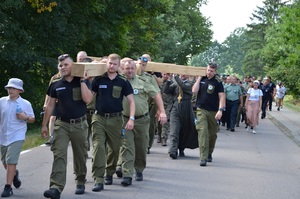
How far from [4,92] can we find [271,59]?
33.3m

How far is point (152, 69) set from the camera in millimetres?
12078

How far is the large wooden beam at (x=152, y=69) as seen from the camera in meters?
8.79

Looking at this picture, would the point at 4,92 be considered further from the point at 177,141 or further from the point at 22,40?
the point at 177,141

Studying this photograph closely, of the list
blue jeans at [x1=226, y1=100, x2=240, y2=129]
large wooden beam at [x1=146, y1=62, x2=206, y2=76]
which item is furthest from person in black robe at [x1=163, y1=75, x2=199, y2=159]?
blue jeans at [x1=226, y1=100, x2=240, y2=129]

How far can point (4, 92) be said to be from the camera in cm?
2531

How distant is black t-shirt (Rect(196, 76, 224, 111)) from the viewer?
13.3 m

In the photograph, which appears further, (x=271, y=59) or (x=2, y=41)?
(x=271, y=59)

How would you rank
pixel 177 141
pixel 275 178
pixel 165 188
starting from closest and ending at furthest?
pixel 165 188 → pixel 275 178 → pixel 177 141

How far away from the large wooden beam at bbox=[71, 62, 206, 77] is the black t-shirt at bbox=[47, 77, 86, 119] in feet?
0.73

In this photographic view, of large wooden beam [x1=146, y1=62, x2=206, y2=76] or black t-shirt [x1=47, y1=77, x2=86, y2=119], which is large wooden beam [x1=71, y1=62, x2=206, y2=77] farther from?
black t-shirt [x1=47, y1=77, x2=86, y2=119]

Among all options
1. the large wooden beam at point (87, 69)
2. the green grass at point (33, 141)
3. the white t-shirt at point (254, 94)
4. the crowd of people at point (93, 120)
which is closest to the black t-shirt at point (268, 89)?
the white t-shirt at point (254, 94)

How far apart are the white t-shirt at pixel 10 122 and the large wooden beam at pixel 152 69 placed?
99 centimetres

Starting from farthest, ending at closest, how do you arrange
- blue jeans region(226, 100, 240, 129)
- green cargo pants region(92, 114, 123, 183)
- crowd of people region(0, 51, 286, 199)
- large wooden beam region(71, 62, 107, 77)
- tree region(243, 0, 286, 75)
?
1. tree region(243, 0, 286, 75)
2. blue jeans region(226, 100, 240, 129)
3. green cargo pants region(92, 114, 123, 183)
4. crowd of people region(0, 51, 286, 199)
5. large wooden beam region(71, 62, 107, 77)

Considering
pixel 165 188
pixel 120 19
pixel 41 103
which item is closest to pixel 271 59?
pixel 120 19
